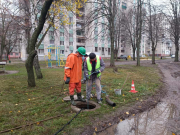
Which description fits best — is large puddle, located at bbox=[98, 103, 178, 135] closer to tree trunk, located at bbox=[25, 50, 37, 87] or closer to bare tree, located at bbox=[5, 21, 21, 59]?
tree trunk, located at bbox=[25, 50, 37, 87]

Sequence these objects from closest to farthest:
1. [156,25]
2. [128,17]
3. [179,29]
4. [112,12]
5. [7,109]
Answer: [7,109] → [112,12] → [156,25] → [179,29] → [128,17]

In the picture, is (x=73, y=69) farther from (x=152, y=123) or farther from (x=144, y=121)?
(x=152, y=123)

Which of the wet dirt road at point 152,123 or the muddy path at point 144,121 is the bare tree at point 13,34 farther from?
the wet dirt road at point 152,123

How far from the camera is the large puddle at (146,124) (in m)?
3.08

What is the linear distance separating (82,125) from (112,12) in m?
14.2

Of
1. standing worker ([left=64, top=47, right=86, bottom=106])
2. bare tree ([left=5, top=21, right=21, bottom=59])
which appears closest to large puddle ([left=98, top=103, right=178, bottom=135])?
standing worker ([left=64, top=47, right=86, bottom=106])

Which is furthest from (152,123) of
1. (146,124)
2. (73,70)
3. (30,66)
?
(30,66)

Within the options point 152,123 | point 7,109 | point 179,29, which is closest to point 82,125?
point 152,123

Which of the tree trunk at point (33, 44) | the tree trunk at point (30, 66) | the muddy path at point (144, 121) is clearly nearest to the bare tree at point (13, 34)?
the tree trunk at point (33, 44)

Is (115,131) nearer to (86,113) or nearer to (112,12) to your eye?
(86,113)

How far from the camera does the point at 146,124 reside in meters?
3.43

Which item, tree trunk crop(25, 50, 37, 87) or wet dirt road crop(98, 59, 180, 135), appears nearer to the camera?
wet dirt road crop(98, 59, 180, 135)

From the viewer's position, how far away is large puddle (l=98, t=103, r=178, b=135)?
10.1 ft

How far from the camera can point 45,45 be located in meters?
33.5
